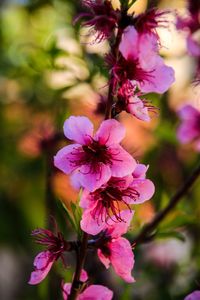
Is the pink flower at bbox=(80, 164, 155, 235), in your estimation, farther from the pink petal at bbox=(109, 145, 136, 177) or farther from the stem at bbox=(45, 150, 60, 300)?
the stem at bbox=(45, 150, 60, 300)

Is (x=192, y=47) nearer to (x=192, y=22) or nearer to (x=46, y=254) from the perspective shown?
(x=192, y=22)

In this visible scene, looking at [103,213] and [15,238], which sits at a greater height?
[103,213]

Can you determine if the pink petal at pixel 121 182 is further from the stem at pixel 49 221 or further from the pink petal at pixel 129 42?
the stem at pixel 49 221

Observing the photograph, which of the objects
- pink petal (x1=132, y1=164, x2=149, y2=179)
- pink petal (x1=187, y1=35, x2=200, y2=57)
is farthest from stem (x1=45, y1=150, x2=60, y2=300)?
pink petal (x1=132, y1=164, x2=149, y2=179)

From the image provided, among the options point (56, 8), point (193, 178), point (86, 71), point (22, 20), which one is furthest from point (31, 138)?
point (22, 20)

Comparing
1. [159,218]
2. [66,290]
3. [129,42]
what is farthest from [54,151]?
[129,42]

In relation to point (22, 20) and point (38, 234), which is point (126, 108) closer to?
point (38, 234)
